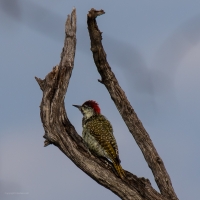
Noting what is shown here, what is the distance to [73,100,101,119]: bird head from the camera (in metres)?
9.98

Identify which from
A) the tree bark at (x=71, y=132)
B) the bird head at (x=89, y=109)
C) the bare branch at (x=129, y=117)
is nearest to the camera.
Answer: the tree bark at (x=71, y=132)

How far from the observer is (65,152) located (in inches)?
298

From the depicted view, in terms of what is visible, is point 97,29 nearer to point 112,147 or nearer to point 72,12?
point 72,12

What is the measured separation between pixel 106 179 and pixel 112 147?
121 cm

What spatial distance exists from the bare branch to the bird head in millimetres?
1690

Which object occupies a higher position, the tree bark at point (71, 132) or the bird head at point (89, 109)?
the bird head at point (89, 109)

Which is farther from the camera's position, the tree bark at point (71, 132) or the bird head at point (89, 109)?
the bird head at point (89, 109)

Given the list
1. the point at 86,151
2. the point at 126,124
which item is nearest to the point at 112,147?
the point at 126,124

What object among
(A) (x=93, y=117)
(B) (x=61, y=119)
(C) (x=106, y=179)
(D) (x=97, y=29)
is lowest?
(C) (x=106, y=179)

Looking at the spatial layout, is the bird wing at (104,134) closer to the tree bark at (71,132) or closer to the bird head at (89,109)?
the bird head at (89,109)

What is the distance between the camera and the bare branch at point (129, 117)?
796 centimetres

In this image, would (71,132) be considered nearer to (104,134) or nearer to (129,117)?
(129,117)

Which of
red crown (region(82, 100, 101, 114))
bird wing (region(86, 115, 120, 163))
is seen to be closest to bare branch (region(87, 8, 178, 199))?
bird wing (region(86, 115, 120, 163))

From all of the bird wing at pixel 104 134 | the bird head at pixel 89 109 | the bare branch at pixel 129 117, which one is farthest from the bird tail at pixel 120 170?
the bird head at pixel 89 109
